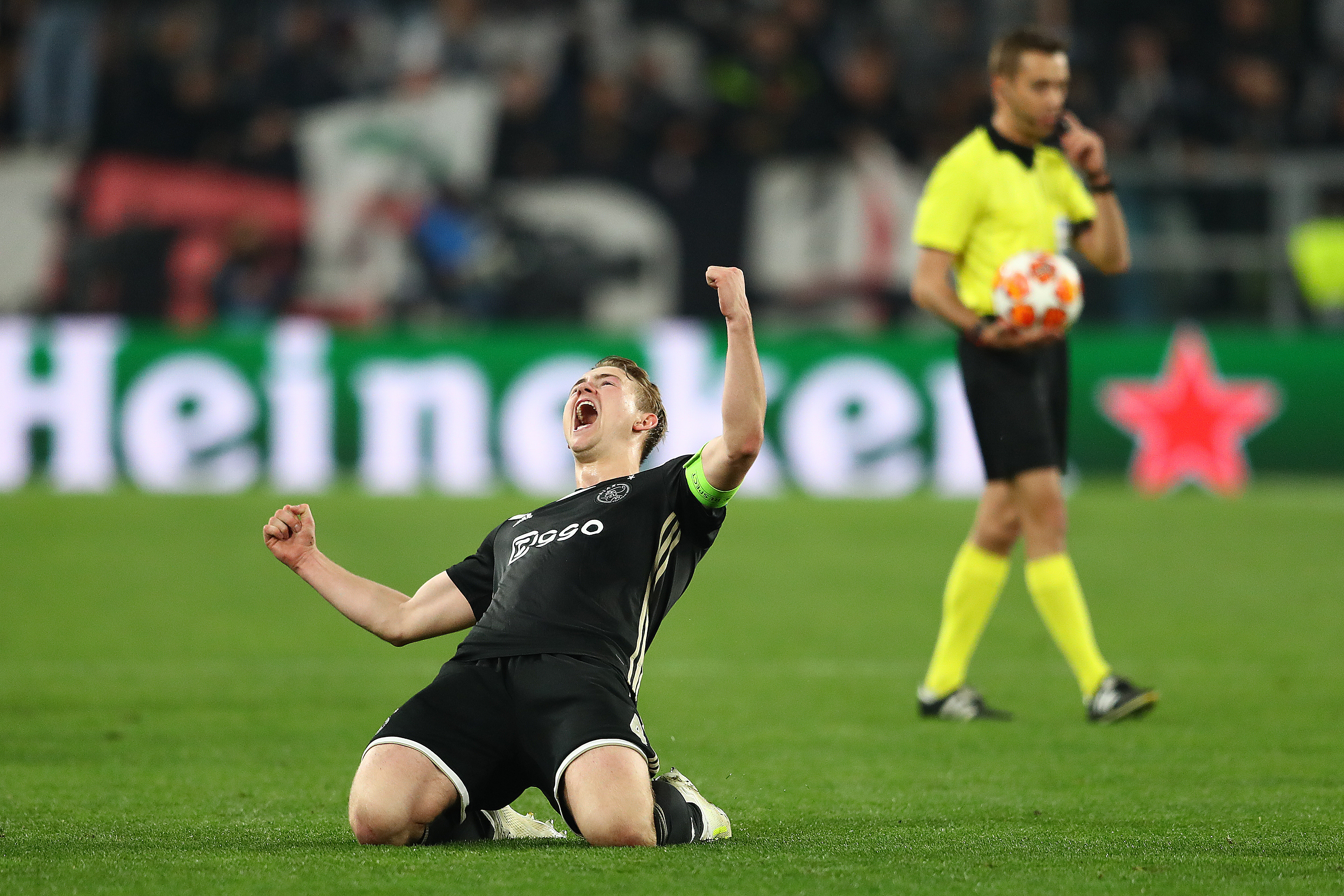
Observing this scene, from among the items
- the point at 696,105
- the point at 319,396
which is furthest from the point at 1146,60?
the point at 319,396

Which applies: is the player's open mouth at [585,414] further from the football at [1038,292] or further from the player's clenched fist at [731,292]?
the football at [1038,292]

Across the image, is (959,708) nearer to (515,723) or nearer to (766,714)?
(766,714)

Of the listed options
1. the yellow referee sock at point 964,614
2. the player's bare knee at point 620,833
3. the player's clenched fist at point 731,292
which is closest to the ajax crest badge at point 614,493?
the player's clenched fist at point 731,292

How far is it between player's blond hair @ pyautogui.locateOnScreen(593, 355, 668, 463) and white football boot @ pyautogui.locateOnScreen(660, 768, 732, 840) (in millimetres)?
802

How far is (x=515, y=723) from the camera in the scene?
437 cm

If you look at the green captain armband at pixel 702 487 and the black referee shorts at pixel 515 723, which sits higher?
the green captain armband at pixel 702 487

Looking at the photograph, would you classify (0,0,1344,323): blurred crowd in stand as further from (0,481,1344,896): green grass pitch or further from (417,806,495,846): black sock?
(417,806,495,846): black sock

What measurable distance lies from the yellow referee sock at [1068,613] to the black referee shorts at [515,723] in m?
2.33

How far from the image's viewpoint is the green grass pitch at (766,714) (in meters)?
4.06

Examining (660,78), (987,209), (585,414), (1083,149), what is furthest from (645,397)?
(660,78)

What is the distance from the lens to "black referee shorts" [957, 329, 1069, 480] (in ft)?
20.9

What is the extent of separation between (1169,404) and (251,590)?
7079 mm

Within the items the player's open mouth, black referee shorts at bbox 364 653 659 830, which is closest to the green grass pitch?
black referee shorts at bbox 364 653 659 830

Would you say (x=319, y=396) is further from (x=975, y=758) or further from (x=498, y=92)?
(x=975, y=758)
